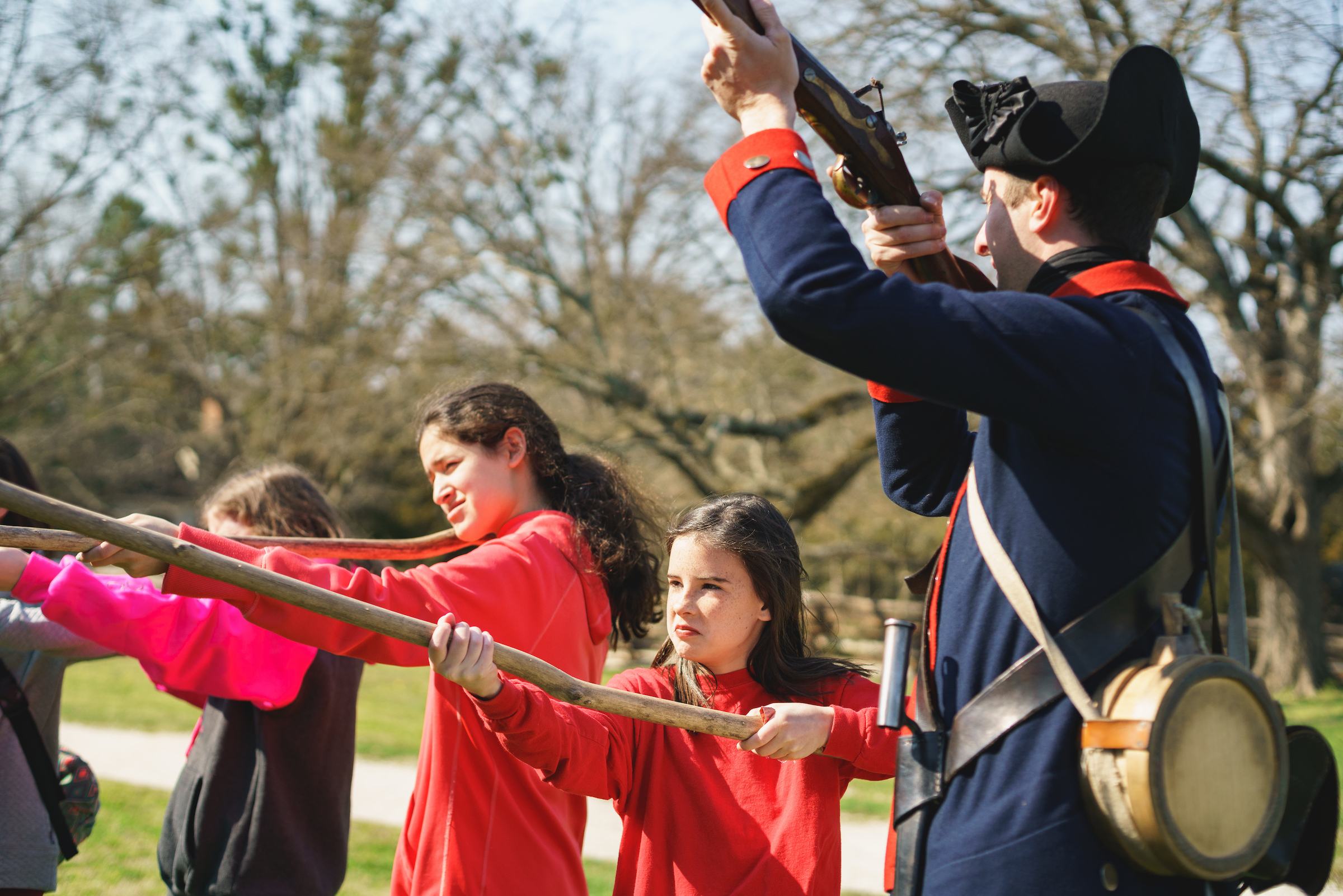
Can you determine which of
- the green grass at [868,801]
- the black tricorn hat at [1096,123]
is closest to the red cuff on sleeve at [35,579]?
the black tricorn hat at [1096,123]

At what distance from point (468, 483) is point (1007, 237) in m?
1.58

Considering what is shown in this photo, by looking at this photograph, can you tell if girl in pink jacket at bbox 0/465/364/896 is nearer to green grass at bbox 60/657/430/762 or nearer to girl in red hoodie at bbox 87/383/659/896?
girl in red hoodie at bbox 87/383/659/896

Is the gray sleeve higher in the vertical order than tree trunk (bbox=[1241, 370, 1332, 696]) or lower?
lower

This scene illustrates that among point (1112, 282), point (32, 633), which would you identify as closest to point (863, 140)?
point (1112, 282)

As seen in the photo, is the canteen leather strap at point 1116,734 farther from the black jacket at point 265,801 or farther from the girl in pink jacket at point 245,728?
the black jacket at point 265,801

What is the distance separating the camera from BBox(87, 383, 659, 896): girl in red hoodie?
7.77 feet

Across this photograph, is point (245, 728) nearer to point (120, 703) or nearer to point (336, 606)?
point (336, 606)

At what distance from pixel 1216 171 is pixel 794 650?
37.0 ft

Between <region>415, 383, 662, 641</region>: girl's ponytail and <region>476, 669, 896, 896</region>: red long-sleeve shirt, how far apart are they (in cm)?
58

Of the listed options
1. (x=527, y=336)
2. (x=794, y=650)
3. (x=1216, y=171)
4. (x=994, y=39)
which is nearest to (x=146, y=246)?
(x=527, y=336)

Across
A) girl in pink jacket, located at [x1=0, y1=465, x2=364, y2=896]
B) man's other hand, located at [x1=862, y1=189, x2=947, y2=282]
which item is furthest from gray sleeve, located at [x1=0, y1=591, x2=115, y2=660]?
man's other hand, located at [x1=862, y1=189, x2=947, y2=282]

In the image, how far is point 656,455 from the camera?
16.0m

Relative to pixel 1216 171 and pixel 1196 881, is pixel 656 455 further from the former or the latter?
pixel 1196 881

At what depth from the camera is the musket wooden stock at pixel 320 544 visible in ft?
7.23
